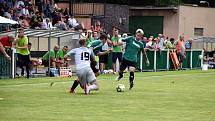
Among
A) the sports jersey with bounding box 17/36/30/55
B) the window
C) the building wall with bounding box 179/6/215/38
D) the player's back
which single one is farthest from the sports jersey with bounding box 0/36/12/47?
the window

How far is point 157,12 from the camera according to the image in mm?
55281

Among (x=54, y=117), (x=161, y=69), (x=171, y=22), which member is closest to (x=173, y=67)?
(x=161, y=69)

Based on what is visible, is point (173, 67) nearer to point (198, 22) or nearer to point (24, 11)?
point (24, 11)

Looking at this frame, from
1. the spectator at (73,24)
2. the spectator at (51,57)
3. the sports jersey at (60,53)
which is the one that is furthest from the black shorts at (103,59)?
the spectator at (73,24)

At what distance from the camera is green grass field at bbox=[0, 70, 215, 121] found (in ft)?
49.1

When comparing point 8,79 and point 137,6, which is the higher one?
point 137,6

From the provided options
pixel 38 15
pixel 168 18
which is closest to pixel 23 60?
pixel 38 15

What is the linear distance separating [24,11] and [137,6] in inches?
729

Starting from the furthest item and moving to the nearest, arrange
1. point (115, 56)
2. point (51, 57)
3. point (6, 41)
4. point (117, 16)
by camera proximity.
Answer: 1. point (117, 16)
2. point (115, 56)
3. point (51, 57)
4. point (6, 41)

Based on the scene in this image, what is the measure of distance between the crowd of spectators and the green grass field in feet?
42.2

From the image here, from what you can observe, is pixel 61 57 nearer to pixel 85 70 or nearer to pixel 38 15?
pixel 38 15

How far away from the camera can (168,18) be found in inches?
2169

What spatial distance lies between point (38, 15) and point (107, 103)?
72.5ft

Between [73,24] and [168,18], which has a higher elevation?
[168,18]
